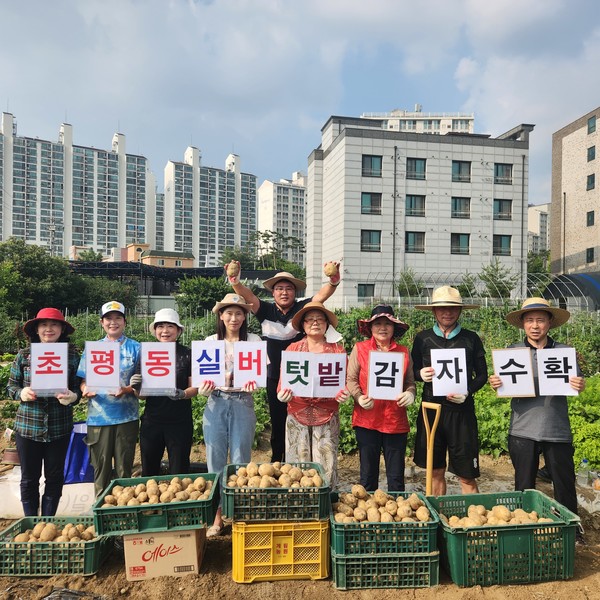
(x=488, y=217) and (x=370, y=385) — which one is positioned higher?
(x=488, y=217)

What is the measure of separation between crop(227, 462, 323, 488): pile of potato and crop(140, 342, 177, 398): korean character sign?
100 centimetres

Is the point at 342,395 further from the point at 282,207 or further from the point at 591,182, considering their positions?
the point at 282,207

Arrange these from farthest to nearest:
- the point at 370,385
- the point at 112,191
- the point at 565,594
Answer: the point at 112,191
the point at 370,385
the point at 565,594

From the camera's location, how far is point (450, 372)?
4039 mm

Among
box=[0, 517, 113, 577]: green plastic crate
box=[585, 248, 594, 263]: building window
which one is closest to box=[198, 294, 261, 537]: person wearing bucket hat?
box=[0, 517, 113, 577]: green plastic crate

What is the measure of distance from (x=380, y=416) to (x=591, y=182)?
40.0 meters

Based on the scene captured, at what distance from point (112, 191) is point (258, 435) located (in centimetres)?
10760

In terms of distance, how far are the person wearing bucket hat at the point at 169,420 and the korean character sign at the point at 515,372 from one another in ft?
8.81

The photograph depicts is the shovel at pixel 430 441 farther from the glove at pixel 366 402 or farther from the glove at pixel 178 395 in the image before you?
the glove at pixel 178 395

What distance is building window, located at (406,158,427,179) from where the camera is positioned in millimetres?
31797

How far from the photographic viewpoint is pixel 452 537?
3.23 m

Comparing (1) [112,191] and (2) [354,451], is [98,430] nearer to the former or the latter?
(2) [354,451]

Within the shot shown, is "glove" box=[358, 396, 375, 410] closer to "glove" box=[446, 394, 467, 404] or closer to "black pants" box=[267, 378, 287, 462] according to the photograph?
"glove" box=[446, 394, 467, 404]

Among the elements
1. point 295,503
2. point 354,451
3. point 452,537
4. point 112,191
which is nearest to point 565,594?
point 452,537
